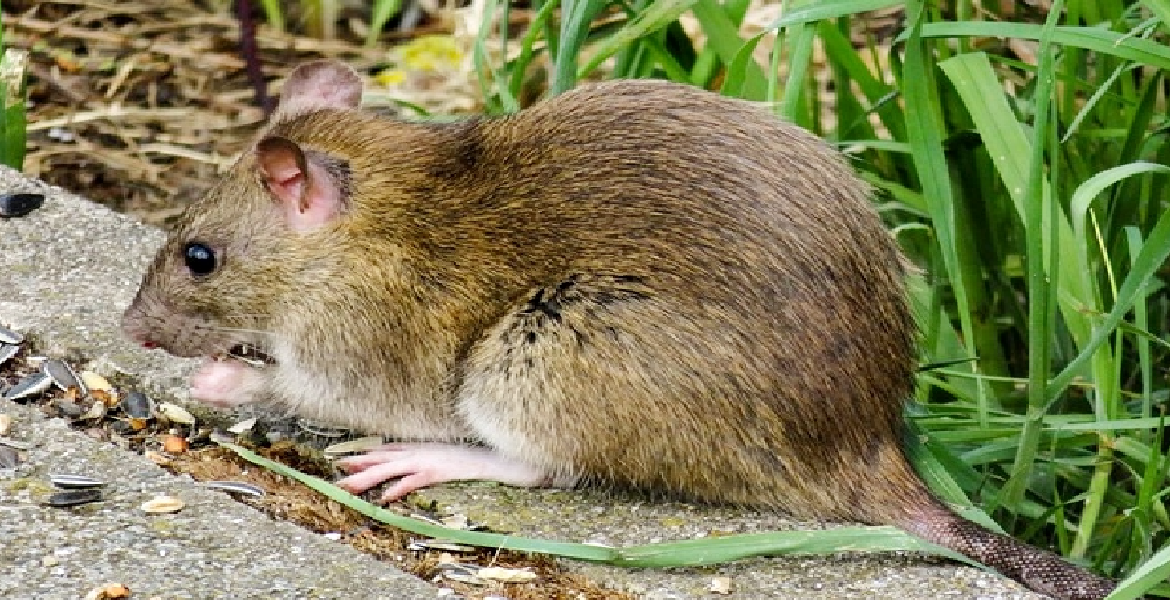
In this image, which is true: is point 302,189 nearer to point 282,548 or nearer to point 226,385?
point 226,385

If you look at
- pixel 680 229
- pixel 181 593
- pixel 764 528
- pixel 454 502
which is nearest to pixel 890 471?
pixel 764 528

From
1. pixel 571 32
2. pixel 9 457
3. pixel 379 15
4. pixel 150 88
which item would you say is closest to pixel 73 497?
pixel 9 457

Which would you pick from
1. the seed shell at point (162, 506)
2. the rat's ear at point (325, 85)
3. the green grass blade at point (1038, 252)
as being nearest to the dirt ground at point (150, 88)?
the rat's ear at point (325, 85)

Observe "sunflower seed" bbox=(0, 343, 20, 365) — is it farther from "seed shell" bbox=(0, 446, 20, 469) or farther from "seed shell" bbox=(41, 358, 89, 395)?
"seed shell" bbox=(0, 446, 20, 469)

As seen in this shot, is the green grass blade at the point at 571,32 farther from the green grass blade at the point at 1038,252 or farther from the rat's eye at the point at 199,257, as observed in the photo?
the green grass blade at the point at 1038,252

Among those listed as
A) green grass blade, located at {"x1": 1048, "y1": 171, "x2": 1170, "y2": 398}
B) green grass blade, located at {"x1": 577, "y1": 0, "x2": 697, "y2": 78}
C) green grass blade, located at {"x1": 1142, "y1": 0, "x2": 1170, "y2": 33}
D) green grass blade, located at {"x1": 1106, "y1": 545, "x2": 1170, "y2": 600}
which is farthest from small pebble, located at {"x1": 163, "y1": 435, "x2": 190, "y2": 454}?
green grass blade, located at {"x1": 1142, "y1": 0, "x2": 1170, "y2": 33}
